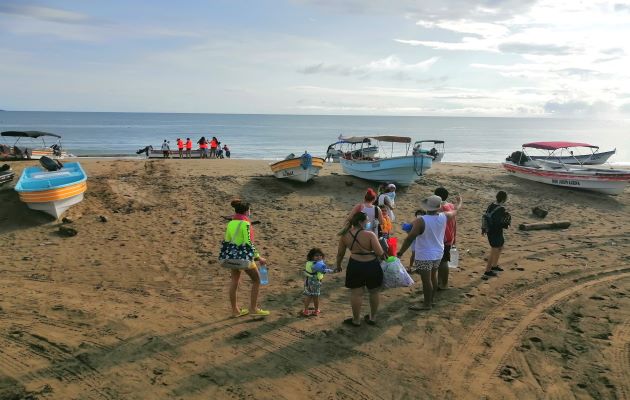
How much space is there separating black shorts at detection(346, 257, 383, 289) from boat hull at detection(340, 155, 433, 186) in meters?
10.5

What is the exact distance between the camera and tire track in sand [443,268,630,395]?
5426 mm

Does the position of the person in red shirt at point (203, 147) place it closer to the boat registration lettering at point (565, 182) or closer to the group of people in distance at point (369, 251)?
the boat registration lettering at point (565, 182)

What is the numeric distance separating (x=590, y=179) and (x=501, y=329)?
42.8ft

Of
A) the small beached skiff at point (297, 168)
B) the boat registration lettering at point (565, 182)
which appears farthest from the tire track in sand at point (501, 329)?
the boat registration lettering at point (565, 182)

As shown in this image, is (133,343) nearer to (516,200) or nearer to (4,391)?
(4,391)

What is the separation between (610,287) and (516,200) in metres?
8.36

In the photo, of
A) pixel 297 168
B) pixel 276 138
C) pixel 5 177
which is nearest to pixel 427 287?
pixel 297 168

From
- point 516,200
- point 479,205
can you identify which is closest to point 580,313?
point 479,205

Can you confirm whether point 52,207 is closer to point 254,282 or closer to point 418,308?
point 254,282

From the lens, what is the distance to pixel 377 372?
5383 millimetres

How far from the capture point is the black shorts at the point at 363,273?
602cm

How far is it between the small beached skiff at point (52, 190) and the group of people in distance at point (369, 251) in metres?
6.43

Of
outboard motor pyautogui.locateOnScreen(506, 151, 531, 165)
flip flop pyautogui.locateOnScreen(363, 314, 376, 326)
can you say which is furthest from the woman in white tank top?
outboard motor pyautogui.locateOnScreen(506, 151, 531, 165)

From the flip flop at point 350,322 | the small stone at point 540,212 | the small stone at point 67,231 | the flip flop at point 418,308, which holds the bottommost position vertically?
the flip flop at point 350,322
